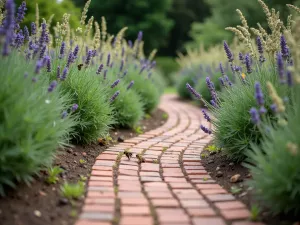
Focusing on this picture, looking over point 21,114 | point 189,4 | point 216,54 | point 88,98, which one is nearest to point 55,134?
point 21,114

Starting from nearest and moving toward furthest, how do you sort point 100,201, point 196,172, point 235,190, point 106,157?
point 100,201
point 235,190
point 196,172
point 106,157

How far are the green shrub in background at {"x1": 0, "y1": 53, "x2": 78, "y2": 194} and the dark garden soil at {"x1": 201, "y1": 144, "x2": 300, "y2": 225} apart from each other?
143 centimetres

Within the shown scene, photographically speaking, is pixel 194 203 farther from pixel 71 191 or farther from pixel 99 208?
pixel 71 191

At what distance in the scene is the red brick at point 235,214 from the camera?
2.35 m

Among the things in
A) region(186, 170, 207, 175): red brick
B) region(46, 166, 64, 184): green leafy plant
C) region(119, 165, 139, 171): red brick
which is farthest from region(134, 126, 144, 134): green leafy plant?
region(46, 166, 64, 184): green leafy plant

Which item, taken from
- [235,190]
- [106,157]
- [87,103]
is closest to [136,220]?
[235,190]

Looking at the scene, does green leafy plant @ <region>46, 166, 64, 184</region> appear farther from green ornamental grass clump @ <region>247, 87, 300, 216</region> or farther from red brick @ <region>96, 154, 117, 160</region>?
green ornamental grass clump @ <region>247, 87, 300, 216</region>

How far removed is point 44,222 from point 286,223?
1.51 m

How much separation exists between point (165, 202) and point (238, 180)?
0.78 m

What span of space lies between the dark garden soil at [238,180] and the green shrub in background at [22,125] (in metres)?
1.43

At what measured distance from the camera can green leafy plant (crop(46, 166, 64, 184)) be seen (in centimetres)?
272

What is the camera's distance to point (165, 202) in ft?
→ 8.37

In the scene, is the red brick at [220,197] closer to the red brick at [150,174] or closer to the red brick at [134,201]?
the red brick at [134,201]

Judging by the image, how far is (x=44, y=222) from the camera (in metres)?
2.24
